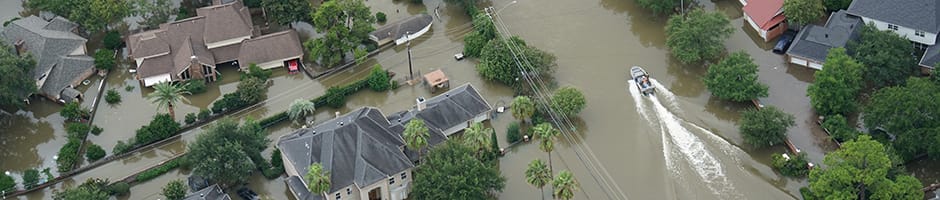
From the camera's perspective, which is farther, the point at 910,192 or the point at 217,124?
the point at 217,124

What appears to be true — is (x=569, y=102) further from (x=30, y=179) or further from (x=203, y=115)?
(x=30, y=179)

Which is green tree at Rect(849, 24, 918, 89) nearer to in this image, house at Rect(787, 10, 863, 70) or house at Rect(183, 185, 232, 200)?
house at Rect(787, 10, 863, 70)

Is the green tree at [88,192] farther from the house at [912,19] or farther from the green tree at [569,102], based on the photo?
the house at [912,19]

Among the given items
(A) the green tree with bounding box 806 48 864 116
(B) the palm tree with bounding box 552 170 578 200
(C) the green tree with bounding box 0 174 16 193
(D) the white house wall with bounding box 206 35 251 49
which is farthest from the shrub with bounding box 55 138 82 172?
(A) the green tree with bounding box 806 48 864 116

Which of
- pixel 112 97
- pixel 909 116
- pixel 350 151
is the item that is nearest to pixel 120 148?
pixel 112 97

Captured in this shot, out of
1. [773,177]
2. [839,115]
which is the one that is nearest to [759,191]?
[773,177]

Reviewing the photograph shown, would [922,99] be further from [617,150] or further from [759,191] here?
[617,150]

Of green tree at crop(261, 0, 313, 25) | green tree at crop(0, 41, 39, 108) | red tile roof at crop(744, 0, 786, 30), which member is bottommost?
red tile roof at crop(744, 0, 786, 30)
